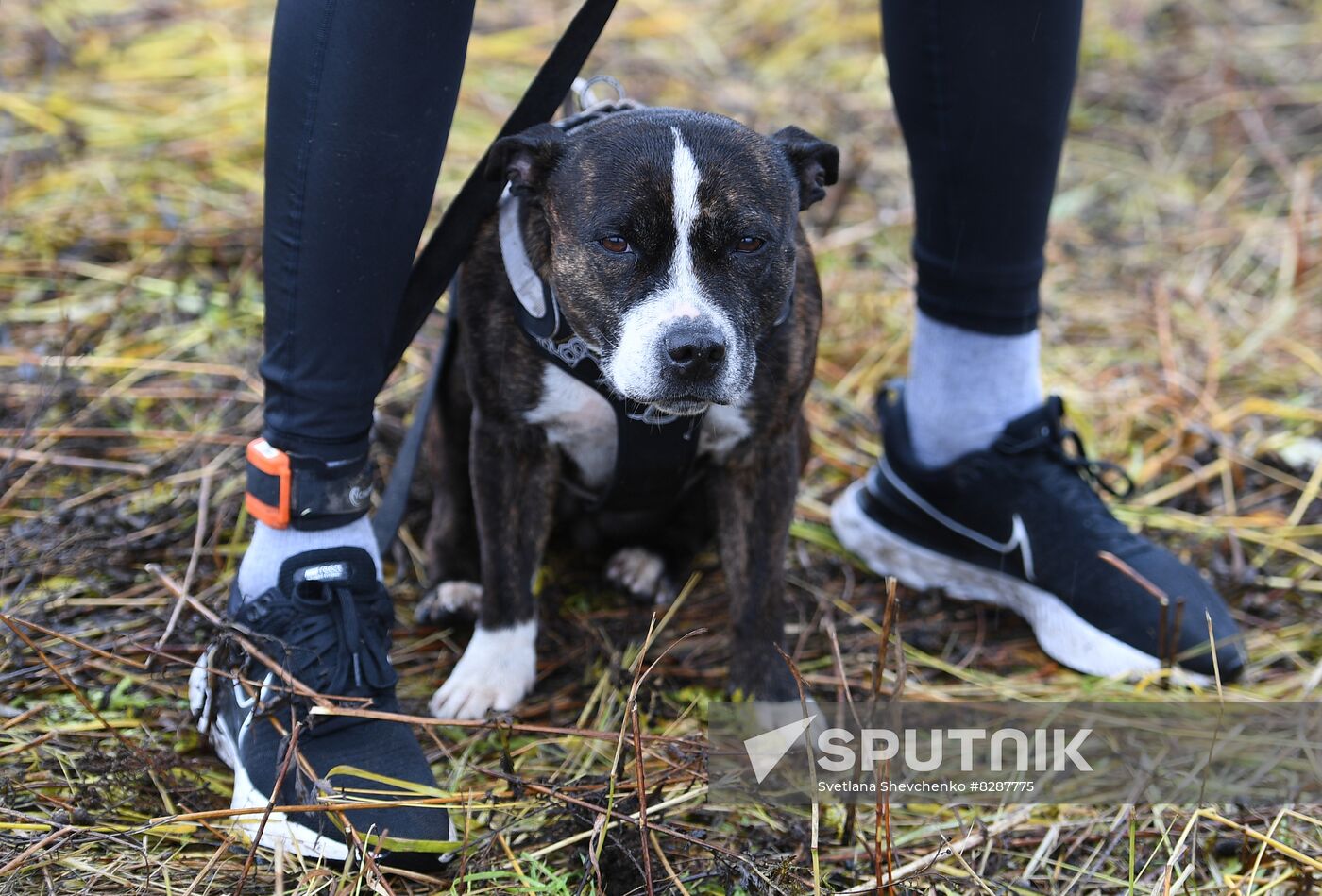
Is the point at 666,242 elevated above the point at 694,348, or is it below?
above

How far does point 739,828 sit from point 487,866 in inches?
16.9

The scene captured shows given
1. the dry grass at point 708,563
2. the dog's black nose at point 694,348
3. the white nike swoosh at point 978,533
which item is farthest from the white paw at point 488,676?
the white nike swoosh at point 978,533

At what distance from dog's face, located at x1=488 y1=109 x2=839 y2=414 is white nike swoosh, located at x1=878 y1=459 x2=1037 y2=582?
865mm

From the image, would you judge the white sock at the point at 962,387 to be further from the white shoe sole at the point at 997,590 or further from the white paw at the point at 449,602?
the white paw at the point at 449,602

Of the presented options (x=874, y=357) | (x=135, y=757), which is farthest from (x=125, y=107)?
(x=135, y=757)

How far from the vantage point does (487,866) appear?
1.92 metres

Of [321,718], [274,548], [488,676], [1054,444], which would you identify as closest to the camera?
[321,718]

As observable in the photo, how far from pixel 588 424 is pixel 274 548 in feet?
2.03

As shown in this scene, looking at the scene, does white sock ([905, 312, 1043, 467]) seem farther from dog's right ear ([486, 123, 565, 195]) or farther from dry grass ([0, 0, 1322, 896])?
dog's right ear ([486, 123, 565, 195])

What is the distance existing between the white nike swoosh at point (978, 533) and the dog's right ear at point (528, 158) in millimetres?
1200

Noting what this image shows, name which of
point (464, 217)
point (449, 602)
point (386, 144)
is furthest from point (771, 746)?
point (386, 144)

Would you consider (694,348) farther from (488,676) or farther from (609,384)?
(488,676)

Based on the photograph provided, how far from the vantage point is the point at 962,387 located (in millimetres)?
2783

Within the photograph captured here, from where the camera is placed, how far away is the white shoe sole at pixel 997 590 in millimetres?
2623
